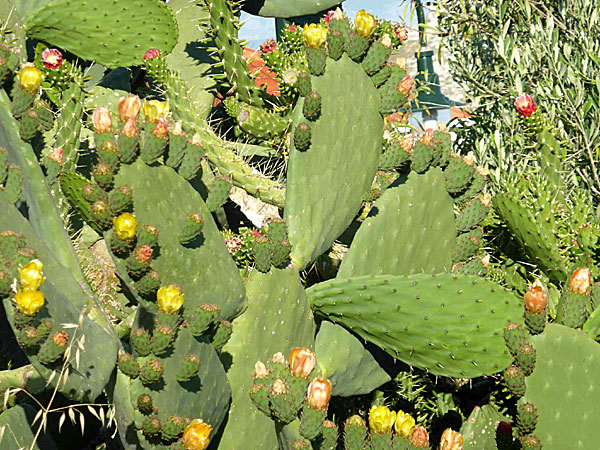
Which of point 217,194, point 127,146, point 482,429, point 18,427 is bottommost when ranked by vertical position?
point 482,429

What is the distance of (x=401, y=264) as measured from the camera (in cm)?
303

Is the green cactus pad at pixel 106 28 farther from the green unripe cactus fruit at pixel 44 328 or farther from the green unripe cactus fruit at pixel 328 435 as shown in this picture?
the green unripe cactus fruit at pixel 328 435

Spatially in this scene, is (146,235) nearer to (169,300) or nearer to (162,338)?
(169,300)

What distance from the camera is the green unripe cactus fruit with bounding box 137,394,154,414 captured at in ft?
7.27

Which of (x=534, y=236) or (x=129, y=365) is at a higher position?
(x=129, y=365)

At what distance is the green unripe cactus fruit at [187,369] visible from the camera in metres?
2.26

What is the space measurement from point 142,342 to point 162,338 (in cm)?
7

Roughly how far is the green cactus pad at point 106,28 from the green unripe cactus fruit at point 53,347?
2672 millimetres

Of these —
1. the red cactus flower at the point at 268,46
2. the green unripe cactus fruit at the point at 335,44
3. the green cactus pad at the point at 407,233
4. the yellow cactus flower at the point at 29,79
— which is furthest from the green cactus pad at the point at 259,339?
the red cactus flower at the point at 268,46

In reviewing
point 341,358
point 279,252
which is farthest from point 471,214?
point 279,252

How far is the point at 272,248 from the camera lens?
2.69 m

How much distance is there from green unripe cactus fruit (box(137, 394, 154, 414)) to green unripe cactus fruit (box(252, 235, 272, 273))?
26.1 inches

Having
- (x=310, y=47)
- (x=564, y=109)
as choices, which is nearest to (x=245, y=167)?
(x=310, y=47)

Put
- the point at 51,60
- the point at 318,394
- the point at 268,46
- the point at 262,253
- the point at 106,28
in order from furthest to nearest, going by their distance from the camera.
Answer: the point at 268,46 → the point at 106,28 → the point at 51,60 → the point at 262,253 → the point at 318,394
